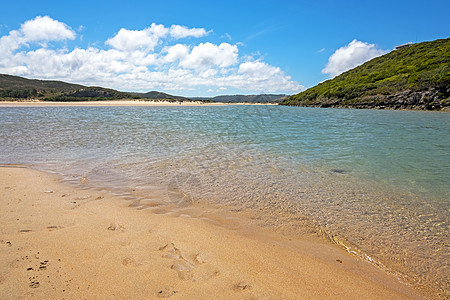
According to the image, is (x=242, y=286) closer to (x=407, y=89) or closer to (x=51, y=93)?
(x=407, y=89)

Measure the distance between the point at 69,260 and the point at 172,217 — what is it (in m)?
1.85

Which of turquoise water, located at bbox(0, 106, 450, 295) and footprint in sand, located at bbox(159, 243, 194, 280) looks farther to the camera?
turquoise water, located at bbox(0, 106, 450, 295)

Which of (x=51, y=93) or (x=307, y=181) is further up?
(x=51, y=93)

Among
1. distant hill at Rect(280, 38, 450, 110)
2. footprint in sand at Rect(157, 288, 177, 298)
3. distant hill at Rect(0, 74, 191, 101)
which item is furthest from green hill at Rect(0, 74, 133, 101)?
footprint in sand at Rect(157, 288, 177, 298)

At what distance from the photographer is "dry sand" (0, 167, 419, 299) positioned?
2594mm

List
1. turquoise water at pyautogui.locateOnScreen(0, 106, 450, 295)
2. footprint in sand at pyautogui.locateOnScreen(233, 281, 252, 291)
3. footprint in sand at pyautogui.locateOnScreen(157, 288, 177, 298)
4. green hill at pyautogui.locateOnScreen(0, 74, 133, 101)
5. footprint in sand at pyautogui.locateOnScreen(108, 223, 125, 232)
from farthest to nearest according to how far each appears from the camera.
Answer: green hill at pyautogui.locateOnScreen(0, 74, 133, 101) → turquoise water at pyautogui.locateOnScreen(0, 106, 450, 295) → footprint in sand at pyautogui.locateOnScreen(108, 223, 125, 232) → footprint in sand at pyautogui.locateOnScreen(233, 281, 252, 291) → footprint in sand at pyautogui.locateOnScreen(157, 288, 177, 298)

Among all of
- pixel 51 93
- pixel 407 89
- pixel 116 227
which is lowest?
pixel 116 227

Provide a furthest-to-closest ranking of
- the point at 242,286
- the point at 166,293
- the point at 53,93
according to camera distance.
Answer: the point at 53,93
the point at 242,286
the point at 166,293

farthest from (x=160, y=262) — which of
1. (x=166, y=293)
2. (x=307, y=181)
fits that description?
(x=307, y=181)

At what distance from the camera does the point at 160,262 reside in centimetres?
306

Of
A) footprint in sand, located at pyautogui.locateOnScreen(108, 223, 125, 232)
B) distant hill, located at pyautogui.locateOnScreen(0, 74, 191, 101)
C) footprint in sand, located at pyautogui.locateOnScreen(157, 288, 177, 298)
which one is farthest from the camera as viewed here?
distant hill, located at pyautogui.locateOnScreen(0, 74, 191, 101)

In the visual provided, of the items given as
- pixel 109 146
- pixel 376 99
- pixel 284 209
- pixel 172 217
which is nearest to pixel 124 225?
pixel 172 217

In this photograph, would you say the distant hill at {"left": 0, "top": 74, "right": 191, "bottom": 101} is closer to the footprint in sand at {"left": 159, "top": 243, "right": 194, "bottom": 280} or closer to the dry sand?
the dry sand

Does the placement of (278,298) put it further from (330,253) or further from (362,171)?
(362,171)
